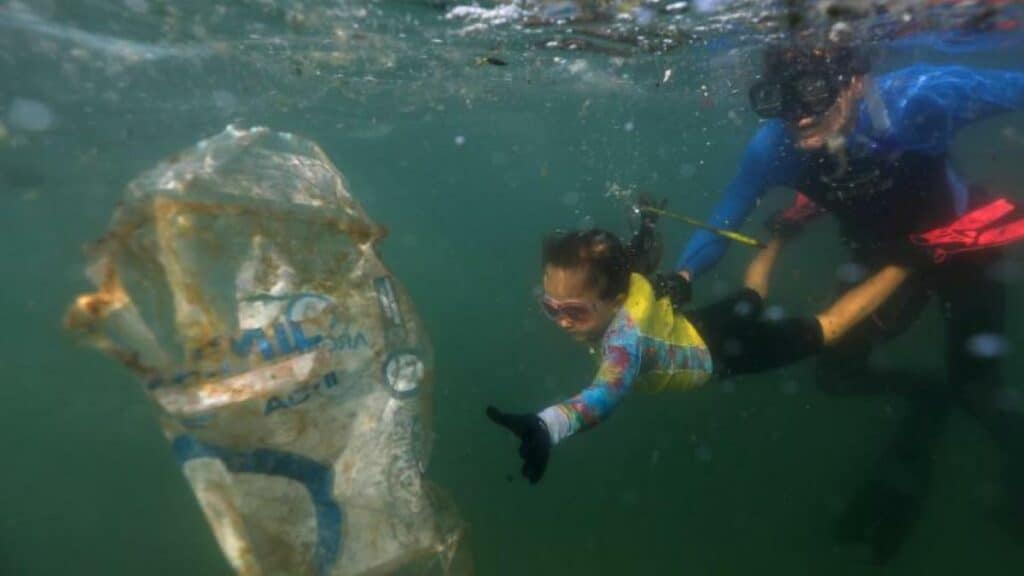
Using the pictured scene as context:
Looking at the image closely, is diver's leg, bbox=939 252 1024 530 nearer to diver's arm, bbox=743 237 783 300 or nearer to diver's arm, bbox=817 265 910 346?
diver's arm, bbox=817 265 910 346

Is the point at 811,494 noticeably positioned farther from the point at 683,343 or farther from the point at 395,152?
the point at 395,152

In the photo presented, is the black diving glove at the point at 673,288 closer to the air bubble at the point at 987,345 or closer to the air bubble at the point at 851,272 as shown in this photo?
the air bubble at the point at 851,272

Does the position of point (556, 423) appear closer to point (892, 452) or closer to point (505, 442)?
point (892, 452)

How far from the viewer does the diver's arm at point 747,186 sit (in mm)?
8102

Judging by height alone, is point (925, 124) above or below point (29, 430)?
above

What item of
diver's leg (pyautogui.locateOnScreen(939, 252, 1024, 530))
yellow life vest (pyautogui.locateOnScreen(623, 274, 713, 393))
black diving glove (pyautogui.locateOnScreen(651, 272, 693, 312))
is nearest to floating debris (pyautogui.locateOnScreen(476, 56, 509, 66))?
black diving glove (pyautogui.locateOnScreen(651, 272, 693, 312))

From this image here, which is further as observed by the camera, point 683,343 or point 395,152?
point 395,152

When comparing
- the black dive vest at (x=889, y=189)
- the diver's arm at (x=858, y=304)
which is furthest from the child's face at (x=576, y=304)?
the black dive vest at (x=889, y=189)

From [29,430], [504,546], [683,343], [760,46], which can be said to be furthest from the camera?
[29,430]

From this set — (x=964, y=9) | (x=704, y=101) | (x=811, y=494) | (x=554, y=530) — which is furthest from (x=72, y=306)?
(x=704, y=101)

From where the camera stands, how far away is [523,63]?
16.9 metres

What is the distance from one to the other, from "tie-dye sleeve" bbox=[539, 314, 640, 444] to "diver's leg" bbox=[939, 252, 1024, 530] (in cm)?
530

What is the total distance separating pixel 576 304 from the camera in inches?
223

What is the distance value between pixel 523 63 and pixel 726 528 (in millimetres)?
12326
